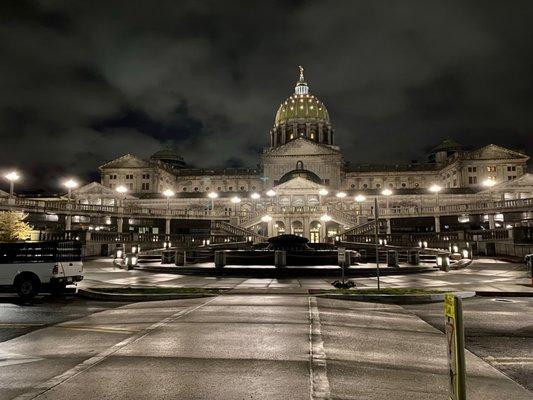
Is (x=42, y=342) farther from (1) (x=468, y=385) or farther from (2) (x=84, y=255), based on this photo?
(2) (x=84, y=255)

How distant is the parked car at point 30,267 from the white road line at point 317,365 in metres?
12.2

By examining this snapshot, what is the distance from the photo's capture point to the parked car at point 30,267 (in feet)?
55.1

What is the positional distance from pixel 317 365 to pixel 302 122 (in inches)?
5018

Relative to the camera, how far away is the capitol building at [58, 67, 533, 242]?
3009 inches

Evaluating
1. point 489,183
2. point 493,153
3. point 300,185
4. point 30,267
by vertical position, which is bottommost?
point 30,267

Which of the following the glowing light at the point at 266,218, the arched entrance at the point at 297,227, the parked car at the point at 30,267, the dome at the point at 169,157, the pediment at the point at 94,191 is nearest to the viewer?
the parked car at the point at 30,267

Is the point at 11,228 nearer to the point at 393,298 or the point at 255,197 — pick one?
the point at 393,298

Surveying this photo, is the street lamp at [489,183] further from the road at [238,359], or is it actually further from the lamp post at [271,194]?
the road at [238,359]

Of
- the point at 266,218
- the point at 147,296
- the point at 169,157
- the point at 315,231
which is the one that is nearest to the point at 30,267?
the point at 147,296

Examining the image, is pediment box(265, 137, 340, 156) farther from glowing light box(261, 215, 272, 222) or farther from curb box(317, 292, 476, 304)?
curb box(317, 292, 476, 304)

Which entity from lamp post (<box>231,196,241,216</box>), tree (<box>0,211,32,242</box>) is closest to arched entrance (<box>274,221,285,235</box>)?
lamp post (<box>231,196,241,216</box>)

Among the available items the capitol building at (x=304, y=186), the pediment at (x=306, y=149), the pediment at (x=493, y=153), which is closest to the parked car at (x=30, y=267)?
the capitol building at (x=304, y=186)

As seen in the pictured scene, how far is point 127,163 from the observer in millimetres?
112938

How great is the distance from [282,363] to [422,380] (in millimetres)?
2564
